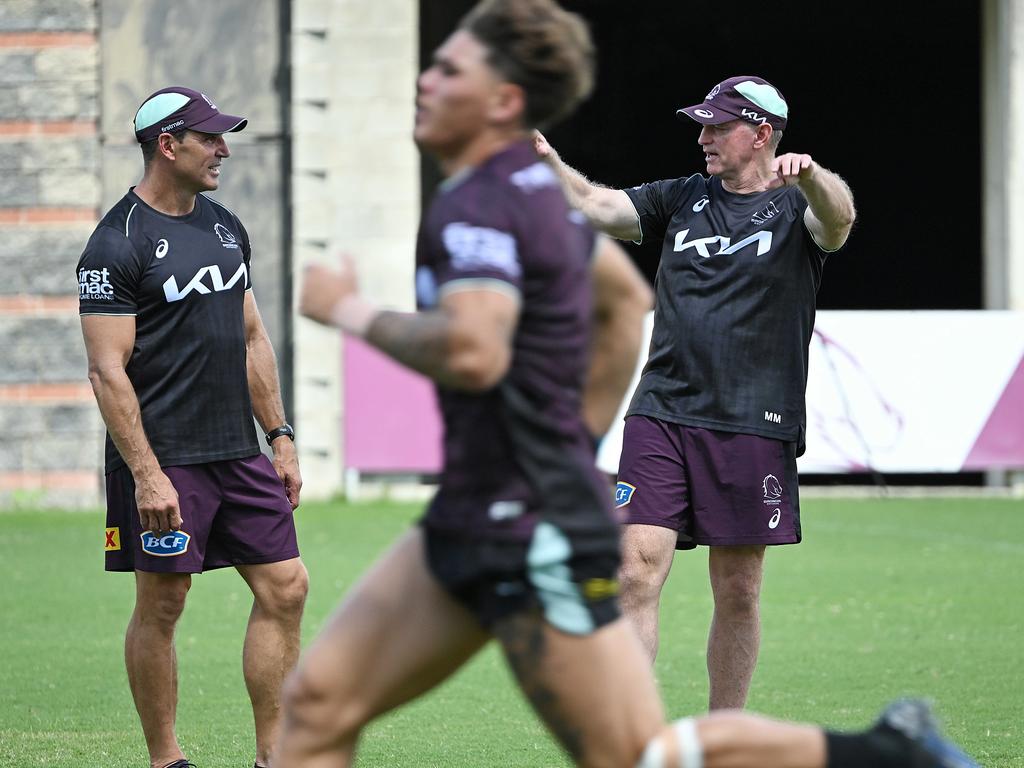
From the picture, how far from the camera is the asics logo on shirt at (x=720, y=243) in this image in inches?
248

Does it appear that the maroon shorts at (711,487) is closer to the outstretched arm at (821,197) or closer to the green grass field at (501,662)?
the outstretched arm at (821,197)

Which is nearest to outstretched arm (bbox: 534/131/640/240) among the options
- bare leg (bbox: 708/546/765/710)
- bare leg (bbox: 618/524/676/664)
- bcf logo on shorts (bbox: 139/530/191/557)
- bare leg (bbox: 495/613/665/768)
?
bare leg (bbox: 618/524/676/664)

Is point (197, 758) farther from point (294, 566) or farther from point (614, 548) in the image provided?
point (614, 548)

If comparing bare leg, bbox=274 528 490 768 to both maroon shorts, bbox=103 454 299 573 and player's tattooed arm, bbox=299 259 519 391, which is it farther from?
maroon shorts, bbox=103 454 299 573

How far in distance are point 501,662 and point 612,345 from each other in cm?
463

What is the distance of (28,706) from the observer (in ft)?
23.3

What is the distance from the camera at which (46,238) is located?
51.6 ft

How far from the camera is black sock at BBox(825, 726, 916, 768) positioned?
3.60m

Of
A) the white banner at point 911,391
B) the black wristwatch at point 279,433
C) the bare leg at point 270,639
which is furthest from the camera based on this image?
the white banner at point 911,391

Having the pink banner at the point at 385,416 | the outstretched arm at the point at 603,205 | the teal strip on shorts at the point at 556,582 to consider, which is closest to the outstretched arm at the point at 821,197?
the outstretched arm at the point at 603,205

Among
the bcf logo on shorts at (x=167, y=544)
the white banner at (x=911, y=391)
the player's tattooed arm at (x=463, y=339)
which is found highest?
the player's tattooed arm at (x=463, y=339)

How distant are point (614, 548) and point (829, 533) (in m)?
9.83

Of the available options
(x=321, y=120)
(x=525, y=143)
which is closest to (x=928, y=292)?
(x=321, y=120)

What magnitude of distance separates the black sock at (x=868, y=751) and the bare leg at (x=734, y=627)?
2.64 metres
